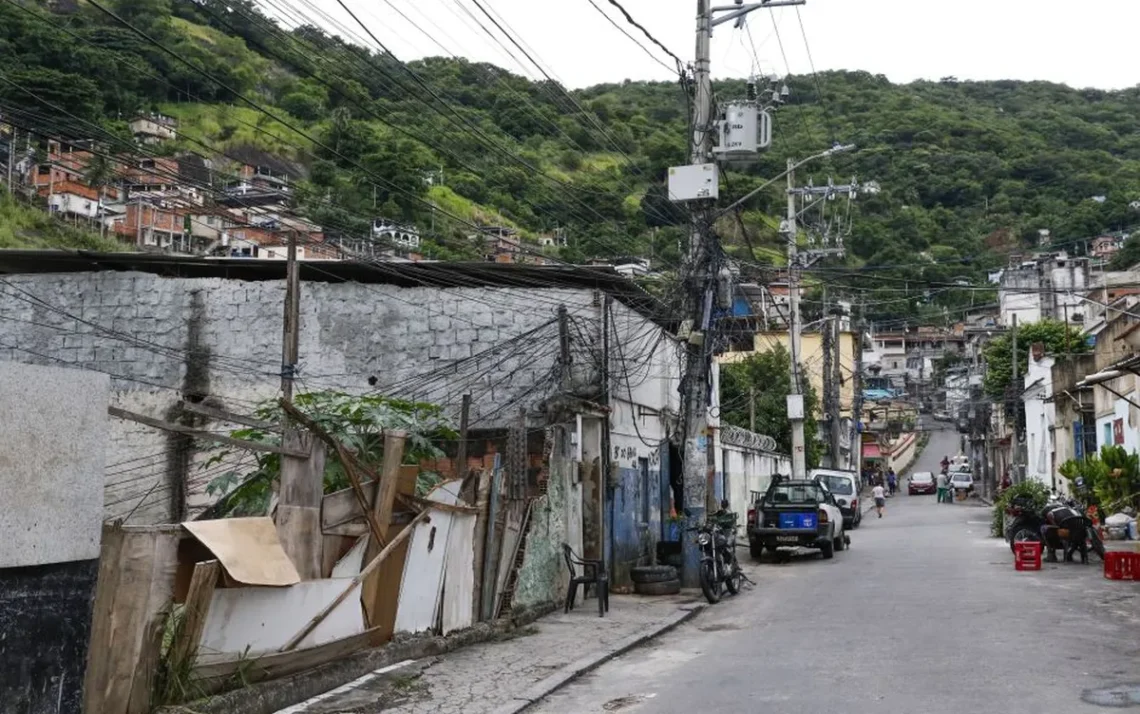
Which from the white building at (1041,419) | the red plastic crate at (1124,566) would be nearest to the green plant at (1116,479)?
the red plastic crate at (1124,566)

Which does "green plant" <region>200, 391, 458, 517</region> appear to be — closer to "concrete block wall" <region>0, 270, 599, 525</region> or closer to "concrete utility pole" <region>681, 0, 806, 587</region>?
"concrete block wall" <region>0, 270, 599, 525</region>

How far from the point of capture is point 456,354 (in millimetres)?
20141

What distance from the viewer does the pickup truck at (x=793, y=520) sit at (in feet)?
90.3

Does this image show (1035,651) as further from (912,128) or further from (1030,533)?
(912,128)

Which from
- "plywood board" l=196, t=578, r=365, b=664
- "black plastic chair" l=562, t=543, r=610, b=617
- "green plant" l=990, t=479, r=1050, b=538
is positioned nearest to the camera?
"plywood board" l=196, t=578, r=365, b=664

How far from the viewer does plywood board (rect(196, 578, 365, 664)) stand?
30.3 feet

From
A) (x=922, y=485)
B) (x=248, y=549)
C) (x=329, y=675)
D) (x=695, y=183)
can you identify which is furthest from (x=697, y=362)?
(x=922, y=485)

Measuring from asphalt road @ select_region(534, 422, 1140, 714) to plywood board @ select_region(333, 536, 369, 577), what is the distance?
2268mm

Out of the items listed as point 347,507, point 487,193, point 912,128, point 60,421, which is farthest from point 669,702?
point 912,128

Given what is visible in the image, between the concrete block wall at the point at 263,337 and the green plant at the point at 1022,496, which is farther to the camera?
the green plant at the point at 1022,496

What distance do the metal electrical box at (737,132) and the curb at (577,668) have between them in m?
8.90

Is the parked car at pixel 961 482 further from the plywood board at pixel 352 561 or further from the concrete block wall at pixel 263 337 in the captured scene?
the plywood board at pixel 352 561

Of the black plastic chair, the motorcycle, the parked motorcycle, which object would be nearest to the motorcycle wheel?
the motorcycle

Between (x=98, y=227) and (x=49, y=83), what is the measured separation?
54.4 feet
